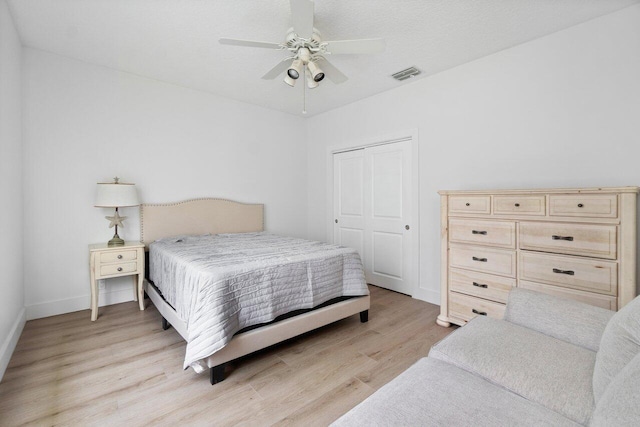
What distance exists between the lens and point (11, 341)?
220cm

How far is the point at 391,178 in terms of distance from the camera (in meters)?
3.82

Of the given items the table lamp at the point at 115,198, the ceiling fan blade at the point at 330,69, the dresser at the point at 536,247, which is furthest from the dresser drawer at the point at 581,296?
the table lamp at the point at 115,198

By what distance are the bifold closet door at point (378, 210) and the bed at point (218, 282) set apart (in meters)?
1.15

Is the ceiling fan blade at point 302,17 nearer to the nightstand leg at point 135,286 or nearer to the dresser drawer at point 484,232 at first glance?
the dresser drawer at point 484,232

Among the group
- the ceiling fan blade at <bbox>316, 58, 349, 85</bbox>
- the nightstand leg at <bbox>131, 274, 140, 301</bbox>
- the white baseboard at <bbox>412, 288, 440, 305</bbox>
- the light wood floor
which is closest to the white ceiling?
the ceiling fan blade at <bbox>316, 58, 349, 85</bbox>

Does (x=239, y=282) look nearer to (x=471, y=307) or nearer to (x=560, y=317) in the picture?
(x=560, y=317)

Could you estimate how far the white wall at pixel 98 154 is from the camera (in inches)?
114

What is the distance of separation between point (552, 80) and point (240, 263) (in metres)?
2.99

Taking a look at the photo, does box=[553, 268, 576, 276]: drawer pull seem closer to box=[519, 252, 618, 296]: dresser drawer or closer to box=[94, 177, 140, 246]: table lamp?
box=[519, 252, 618, 296]: dresser drawer

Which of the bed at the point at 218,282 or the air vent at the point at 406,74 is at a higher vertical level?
the air vent at the point at 406,74

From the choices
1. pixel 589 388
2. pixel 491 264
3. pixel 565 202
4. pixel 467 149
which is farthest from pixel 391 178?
pixel 589 388

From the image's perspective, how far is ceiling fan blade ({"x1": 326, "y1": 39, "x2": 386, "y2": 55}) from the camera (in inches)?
81.6

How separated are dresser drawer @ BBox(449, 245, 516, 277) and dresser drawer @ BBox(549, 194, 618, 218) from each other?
45 cm

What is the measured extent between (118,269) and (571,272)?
3847 mm
